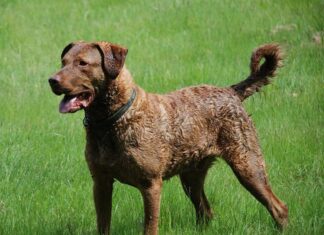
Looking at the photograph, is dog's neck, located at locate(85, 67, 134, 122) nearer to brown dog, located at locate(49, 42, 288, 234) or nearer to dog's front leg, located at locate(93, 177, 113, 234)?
brown dog, located at locate(49, 42, 288, 234)

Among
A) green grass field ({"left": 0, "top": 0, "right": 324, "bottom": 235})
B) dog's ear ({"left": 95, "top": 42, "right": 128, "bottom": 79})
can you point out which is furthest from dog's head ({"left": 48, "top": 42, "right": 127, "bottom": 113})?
green grass field ({"left": 0, "top": 0, "right": 324, "bottom": 235})

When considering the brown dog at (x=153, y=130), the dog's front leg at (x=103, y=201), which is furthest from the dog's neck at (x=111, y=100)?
the dog's front leg at (x=103, y=201)

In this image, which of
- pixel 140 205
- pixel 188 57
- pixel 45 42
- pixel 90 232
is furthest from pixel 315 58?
pixel 90 232

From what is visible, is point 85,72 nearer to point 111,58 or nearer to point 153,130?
point 111,58

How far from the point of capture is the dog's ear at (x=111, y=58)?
5.42m

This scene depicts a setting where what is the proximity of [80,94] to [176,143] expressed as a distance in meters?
1.03

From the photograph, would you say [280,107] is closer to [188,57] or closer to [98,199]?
[188,57]

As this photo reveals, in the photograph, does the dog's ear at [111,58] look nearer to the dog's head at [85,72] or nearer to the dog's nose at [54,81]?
the dog's head at [85,72]

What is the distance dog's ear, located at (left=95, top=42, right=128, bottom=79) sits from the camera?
542cm

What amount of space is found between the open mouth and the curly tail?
5.68 feet

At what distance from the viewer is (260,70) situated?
22.0 feet

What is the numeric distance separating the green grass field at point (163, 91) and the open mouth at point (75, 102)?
1292mm

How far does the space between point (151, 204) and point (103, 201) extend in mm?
488

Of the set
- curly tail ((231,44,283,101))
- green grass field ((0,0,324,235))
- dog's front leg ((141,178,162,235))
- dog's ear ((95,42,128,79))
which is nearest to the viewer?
dog's ear ((95,42,128,79))
